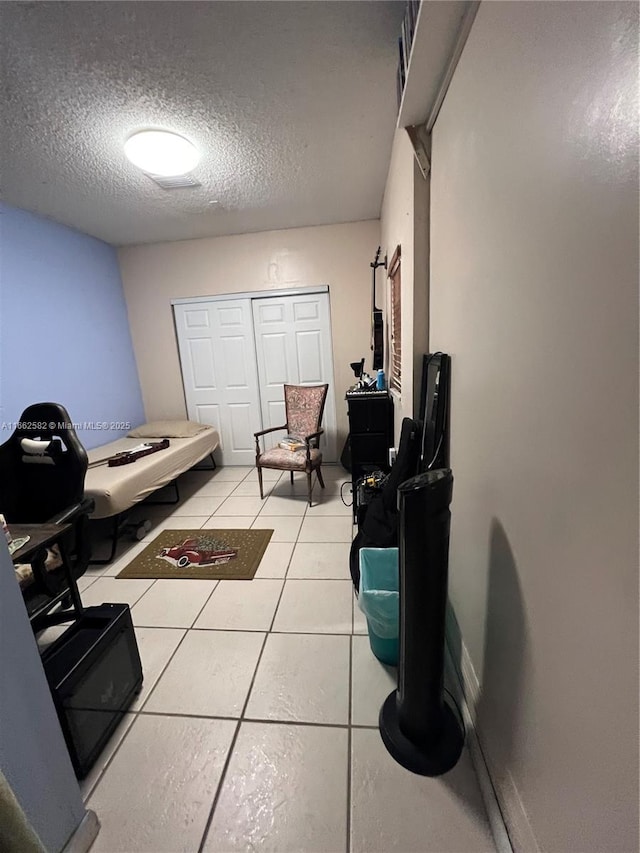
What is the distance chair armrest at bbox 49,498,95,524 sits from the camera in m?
1.50

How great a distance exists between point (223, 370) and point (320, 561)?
277cm

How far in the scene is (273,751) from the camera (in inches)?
44.1

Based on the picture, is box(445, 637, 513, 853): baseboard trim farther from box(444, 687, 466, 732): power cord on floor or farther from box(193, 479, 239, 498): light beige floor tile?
box(193, 479, 239, 498): light beige floor tile

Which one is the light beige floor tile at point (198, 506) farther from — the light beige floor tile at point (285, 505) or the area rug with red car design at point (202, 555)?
the light beige floor tile at point (285, 505)

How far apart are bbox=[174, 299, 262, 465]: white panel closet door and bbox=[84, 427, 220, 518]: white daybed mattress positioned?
1.46ft

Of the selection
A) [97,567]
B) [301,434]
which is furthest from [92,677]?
[301,434]

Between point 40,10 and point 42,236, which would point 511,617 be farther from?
point 42,236

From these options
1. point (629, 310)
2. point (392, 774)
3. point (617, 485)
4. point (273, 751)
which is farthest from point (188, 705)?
point (629, 310)

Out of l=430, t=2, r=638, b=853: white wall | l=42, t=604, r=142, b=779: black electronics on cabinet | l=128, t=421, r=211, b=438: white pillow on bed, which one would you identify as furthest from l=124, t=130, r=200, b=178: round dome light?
l=42, t=604, r=142, b=779: black electronics on cabinet

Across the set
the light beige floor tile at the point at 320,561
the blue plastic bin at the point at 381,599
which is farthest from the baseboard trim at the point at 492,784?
the light beige floor tile at the point at 320,561

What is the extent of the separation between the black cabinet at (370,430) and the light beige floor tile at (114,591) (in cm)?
170

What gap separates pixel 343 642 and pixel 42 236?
4063 millimetres

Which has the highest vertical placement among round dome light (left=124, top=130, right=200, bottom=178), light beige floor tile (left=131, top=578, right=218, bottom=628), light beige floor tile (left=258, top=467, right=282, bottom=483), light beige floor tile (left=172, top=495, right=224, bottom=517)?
round dome light (left=124, top=130, right=200, bottom=178)

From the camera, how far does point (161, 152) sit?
2.01m
